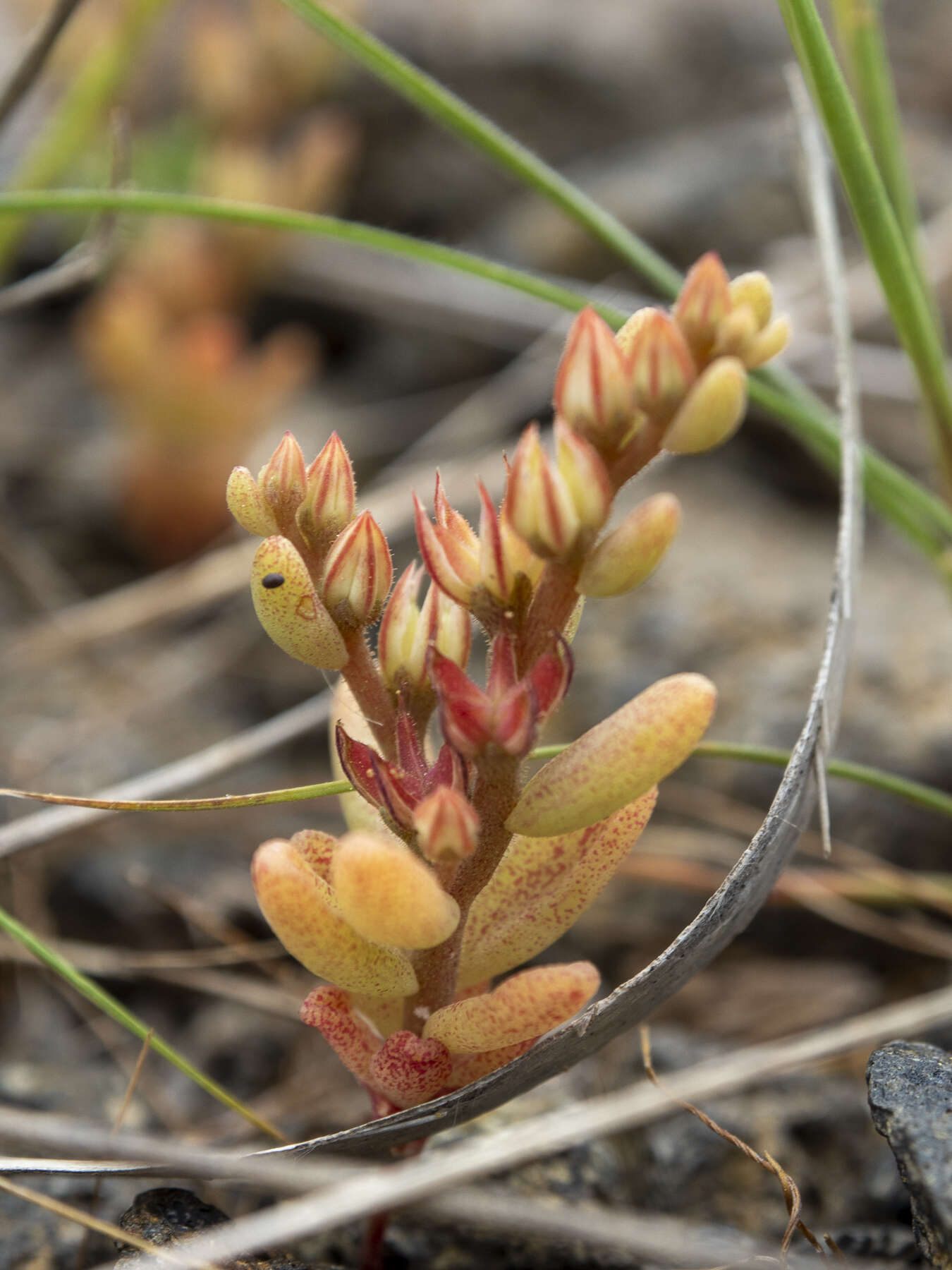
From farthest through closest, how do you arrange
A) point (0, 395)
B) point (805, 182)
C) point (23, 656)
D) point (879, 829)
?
1. point (0, 395)
2. point (23, 656)
3. point (879, 829)
4. point (805, 182)

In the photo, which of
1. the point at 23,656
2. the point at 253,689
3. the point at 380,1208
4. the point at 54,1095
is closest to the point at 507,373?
the point at 253,689

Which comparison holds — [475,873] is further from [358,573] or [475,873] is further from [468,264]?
[468,264]

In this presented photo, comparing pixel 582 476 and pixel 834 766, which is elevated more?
pixel 582 476

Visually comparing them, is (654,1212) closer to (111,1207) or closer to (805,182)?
(111,1207)

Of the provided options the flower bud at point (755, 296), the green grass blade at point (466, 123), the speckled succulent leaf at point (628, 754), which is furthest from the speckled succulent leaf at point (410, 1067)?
the green grass blade at point (466, 123)

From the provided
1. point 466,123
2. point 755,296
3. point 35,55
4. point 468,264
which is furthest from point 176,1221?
point 35,55

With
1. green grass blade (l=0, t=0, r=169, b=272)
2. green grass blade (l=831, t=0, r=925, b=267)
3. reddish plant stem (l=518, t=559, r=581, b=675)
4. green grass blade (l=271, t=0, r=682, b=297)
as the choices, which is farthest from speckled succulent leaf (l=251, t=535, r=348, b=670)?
green grass blade (l=0, t=0, r=169, b=272)

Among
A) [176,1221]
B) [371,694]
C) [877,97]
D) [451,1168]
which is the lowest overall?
[176,1221]
